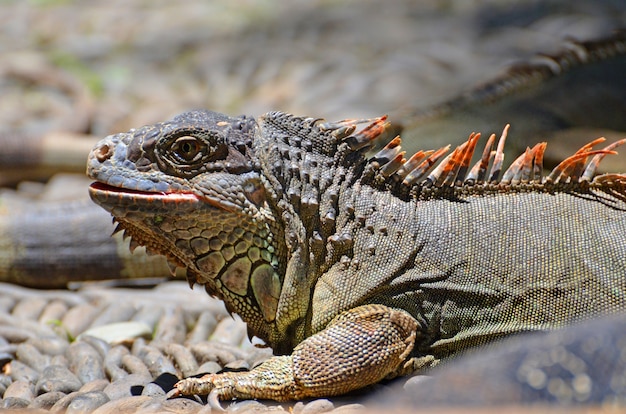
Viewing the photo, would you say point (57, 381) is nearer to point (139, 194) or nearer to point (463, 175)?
point (139, 194)

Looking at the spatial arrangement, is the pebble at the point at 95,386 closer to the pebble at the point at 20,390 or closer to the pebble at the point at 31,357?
the pebble at the point at 20,390

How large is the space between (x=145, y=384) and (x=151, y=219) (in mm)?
911

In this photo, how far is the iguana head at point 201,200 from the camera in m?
4.20

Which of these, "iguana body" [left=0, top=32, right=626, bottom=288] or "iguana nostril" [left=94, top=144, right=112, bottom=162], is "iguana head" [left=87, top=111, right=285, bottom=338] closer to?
"iguana nostril" [left=94, top=144, right=112, bottom=162]

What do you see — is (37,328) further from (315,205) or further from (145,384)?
(315,205)

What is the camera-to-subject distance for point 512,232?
168 inches

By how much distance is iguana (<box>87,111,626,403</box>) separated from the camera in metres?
4.08

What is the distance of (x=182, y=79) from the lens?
1212 cm

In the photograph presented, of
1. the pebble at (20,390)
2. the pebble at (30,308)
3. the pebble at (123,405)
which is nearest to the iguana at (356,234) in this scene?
the pebble at (123,405)

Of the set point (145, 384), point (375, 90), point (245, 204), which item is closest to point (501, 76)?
Result: point (375, 90)

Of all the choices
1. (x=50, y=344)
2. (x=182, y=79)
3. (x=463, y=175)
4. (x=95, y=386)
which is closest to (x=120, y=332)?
(x=50, y=344)

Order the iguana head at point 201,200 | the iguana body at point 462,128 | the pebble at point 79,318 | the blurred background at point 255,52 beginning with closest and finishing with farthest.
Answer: the iguana head at point 201,200, the pebble at point 79,318, the iguana body at point 462,128, the blurred background at point 255,52

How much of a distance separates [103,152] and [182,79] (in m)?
8.04

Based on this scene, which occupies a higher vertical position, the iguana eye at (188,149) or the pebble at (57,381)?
the iguana eye at (188,149)
